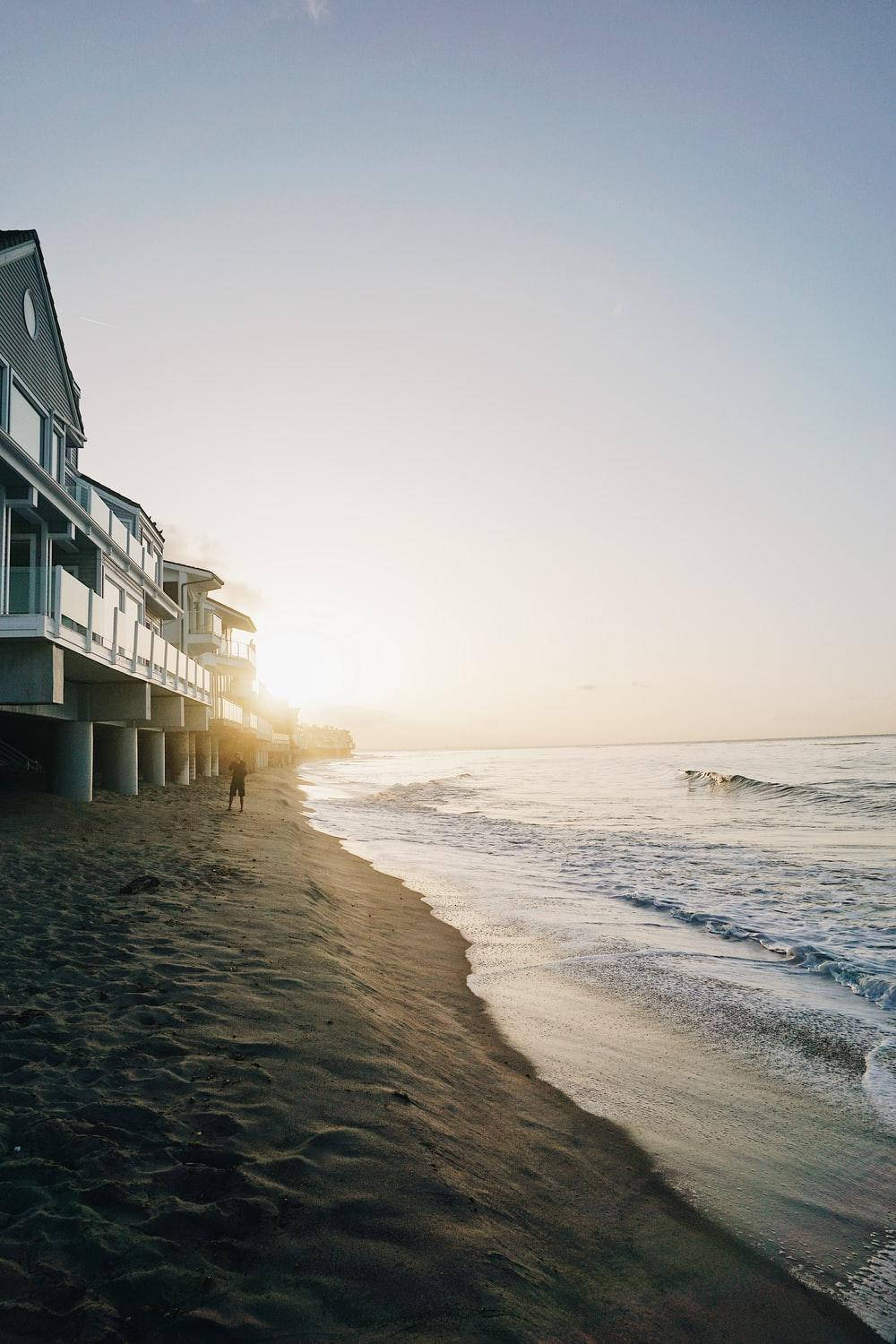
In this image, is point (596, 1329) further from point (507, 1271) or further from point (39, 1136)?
point (39, 1136)

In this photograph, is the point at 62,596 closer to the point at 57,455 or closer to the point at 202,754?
the point at 57,455

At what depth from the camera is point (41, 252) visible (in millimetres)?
20219

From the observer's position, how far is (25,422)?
749 inches

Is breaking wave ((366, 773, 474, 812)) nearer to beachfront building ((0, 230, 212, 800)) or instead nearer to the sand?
beachfront building ((0, 230, 212, 800))

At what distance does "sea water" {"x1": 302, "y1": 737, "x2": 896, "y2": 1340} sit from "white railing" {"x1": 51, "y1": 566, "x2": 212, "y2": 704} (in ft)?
25.4

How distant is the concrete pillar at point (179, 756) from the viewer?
32.8m

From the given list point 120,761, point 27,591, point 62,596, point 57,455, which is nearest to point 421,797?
point 120,761

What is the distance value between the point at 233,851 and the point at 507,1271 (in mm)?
11903

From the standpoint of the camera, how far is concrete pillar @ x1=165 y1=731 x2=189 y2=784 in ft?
108

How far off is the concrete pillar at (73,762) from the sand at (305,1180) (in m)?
12.5

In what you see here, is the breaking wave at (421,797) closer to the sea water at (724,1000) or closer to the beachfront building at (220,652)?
the beachfront building at (220,652)

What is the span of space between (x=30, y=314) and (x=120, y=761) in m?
12.7

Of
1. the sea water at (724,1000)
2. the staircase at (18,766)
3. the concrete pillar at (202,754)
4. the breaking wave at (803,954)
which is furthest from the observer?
the concrete pillar at (202,754)

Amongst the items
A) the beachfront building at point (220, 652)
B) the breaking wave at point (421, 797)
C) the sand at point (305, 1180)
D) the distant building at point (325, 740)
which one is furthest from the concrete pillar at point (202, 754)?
the distant building at point (325, 740)
